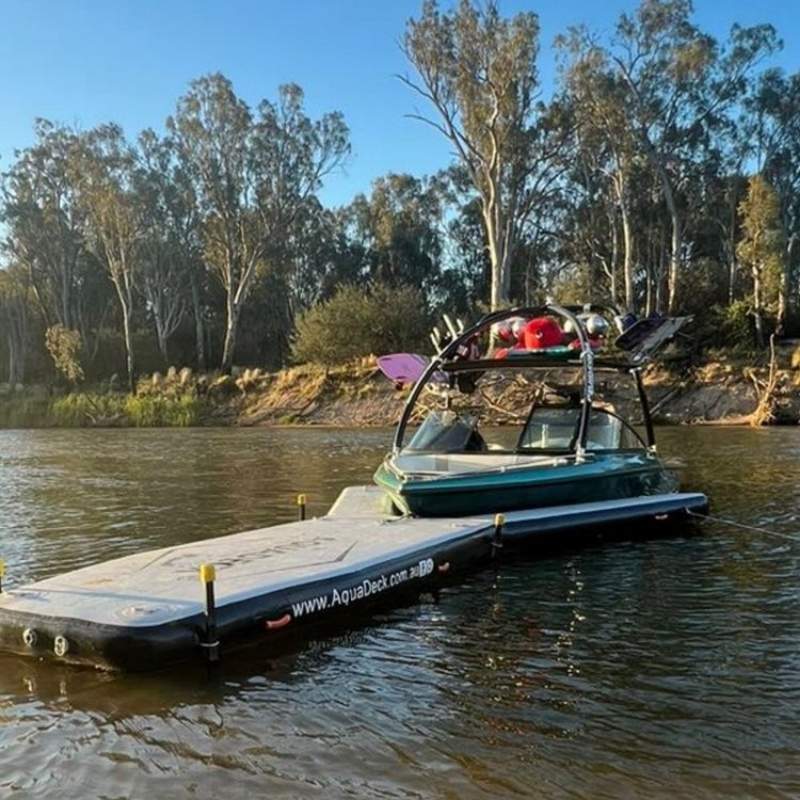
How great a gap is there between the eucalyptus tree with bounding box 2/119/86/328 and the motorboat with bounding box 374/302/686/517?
49389 millimetres

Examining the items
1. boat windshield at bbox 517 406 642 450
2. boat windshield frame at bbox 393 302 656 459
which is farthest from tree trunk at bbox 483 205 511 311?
boat windshield at bbox 517 406 642 450

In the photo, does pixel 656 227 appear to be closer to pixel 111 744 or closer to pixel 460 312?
pixel 460 312

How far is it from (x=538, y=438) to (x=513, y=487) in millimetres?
1686

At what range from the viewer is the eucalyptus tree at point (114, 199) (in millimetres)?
51594

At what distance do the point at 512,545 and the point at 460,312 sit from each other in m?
50.4

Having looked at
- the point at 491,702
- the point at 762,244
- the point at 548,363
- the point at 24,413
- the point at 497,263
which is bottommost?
the point at 491,702

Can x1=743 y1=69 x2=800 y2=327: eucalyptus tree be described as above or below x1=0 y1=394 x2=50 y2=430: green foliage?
above

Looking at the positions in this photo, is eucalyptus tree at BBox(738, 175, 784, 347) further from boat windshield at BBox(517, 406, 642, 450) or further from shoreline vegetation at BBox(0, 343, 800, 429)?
boat windshield at BBox(517, 406, 642, 450)

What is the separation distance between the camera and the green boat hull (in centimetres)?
1000

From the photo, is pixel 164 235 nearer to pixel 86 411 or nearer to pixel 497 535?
pixel 86 411

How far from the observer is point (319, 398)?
1663 inches

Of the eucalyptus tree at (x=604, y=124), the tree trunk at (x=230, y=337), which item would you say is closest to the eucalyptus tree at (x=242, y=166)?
the tree trunk at (x=230, y=337)

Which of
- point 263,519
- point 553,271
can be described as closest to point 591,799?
point 263,519

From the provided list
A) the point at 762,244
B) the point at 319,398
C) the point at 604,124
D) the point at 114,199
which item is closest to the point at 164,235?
the point at 114,199
